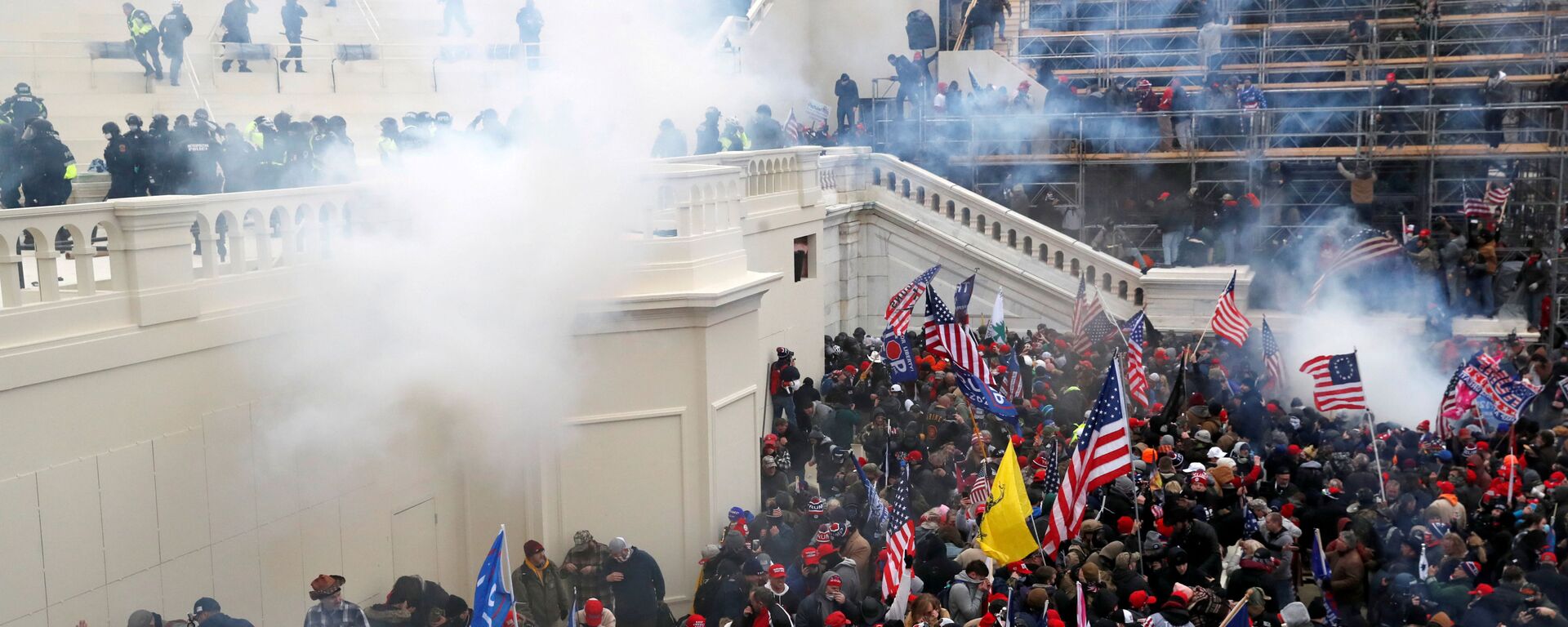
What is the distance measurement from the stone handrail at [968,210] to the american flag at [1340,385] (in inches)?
252

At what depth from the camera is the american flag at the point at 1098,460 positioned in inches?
411

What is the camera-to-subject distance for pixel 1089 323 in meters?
17.1

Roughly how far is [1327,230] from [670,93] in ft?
33.3

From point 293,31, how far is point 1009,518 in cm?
1316

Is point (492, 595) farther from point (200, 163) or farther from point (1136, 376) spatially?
point (1136, 376)

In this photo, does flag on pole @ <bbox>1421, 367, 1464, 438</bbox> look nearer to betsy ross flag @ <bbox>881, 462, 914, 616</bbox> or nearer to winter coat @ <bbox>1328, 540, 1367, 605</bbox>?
winter coat @ <bbox>1328, 540, 1367, 605</bbox>

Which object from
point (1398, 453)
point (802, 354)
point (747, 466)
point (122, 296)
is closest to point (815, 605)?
point (747, 466)

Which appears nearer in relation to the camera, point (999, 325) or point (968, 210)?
point (999, 325)

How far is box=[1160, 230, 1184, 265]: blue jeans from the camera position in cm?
2175

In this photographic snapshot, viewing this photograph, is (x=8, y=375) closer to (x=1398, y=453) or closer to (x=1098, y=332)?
(x=1398, y=453)

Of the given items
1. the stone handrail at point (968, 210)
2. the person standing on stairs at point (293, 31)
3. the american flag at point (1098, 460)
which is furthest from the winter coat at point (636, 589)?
the person standing on stairs at point (293, 31)

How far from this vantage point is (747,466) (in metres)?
12.3

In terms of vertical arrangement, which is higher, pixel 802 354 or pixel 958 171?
pixel 958 171

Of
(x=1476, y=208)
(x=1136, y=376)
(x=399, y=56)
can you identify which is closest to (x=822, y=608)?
(x=1136, y=376)
